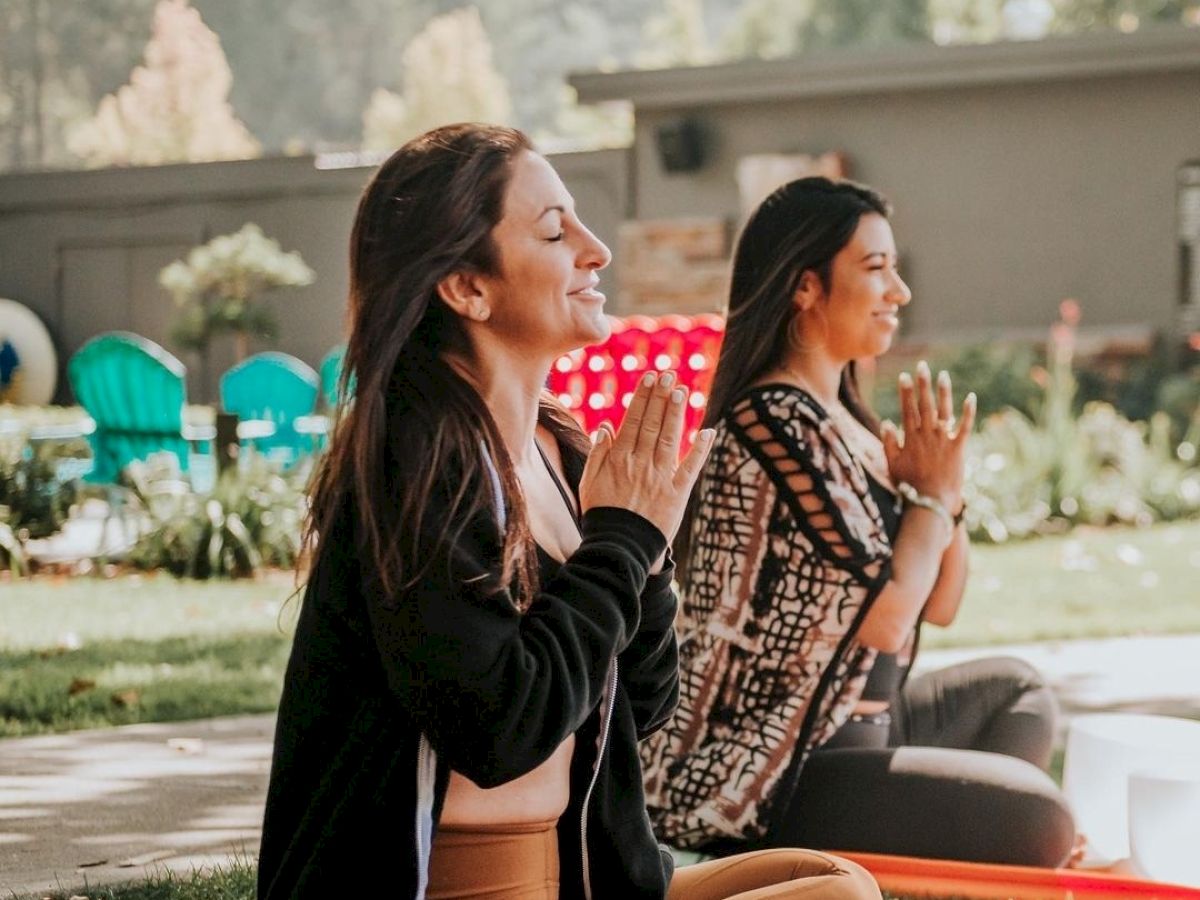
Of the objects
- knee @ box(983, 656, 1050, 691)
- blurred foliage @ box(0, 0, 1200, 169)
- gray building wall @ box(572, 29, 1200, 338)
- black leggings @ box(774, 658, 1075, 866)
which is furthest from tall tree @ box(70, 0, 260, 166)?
black leggings @ box(774, 658, 1075, 866)

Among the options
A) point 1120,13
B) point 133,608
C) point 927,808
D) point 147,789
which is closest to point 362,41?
point 1120,13

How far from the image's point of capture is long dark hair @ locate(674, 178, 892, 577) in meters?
3.59

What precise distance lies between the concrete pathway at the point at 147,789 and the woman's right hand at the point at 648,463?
6.85 feet

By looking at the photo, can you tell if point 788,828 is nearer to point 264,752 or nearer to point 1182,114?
point 264,752

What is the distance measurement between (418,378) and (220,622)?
574 centimetres

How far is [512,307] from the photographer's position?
230 centimetres

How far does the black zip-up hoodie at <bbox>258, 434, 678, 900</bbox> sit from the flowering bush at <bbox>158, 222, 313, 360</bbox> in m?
18.6

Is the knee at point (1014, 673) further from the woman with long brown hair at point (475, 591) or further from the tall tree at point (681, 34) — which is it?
the tall tree at point (681, 34)

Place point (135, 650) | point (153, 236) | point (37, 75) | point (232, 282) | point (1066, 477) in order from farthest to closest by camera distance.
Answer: point (37, 75) < point (153, 236) < point (232, 282) < point (1066, 477) < point (135, 650)

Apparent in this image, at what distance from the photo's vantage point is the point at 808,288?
3.62m

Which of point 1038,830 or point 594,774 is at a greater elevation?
point 594,774

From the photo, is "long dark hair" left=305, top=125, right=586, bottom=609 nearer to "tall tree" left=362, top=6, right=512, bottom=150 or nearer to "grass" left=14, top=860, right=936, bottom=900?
"grass" left=14, top=860, right=936, bottom=900

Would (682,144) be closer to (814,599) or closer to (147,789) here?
(147,789)

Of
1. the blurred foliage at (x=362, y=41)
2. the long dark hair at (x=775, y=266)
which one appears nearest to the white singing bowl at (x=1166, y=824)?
the long dark hair at (x=775, y=266)
